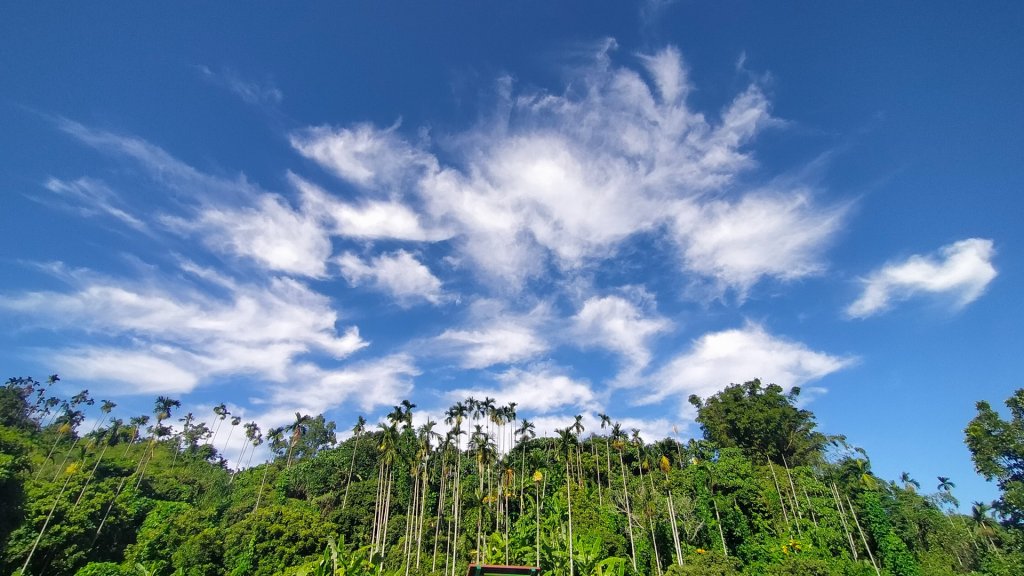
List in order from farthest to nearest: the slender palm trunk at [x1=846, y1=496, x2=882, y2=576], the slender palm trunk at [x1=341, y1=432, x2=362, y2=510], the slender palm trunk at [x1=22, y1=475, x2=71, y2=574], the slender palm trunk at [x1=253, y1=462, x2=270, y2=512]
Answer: the slender palm trunk at [x1=253, y1=462, x2=270, y2=512] → the slender palm trunk at [x1=341, y1=432, x2=362, y2=510] → the slender palm trunk at [x1=846, y1=496, x2=882, y2=576] → the slender palm trunk at [x1=22, y1=475, x2=71, y2=574]

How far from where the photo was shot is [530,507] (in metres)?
62.2

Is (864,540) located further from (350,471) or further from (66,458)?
(66,458)

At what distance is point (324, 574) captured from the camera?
15344 millimetres

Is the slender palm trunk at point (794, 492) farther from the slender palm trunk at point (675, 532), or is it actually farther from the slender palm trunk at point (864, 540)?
the slender palm trunk at point (675, 532)

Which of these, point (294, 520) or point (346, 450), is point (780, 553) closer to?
point (294, 520)

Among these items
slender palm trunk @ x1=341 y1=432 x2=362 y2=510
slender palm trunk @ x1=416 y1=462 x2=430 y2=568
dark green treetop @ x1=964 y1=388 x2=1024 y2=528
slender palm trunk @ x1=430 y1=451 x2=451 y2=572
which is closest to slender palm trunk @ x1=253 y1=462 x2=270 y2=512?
slender palm trunk @ x1=341 y1=432 x2=362 y2=510

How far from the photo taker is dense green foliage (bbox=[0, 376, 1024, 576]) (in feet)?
153

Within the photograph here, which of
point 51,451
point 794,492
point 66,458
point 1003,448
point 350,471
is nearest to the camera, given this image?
point 1003,448

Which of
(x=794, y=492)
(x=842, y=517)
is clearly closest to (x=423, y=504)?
(x=794, y=492)

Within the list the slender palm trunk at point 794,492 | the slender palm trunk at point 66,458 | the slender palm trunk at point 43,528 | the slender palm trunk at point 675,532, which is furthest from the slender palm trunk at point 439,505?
the slender palm trunk at point 66,458

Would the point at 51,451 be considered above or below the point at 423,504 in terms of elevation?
above

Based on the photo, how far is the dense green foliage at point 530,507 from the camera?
153ft

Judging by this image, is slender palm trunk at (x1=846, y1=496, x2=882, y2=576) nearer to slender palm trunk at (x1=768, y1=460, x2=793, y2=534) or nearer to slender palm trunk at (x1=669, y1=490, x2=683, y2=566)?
slender palm trunk at (x1=768, y1=460, x2=793, y2=534)

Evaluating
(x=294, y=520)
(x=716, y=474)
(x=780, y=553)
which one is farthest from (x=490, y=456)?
(x=780, y=553)
